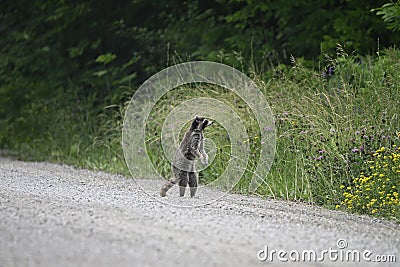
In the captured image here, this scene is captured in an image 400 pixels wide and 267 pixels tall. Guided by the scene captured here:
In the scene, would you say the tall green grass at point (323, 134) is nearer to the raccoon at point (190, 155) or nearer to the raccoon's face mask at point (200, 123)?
the raccoon at point (190, 155)

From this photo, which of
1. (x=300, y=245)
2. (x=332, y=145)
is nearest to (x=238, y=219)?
(x=300, y=245)

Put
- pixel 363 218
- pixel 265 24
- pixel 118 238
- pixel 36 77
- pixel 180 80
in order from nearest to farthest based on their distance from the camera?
pixel 118 238
pixel 363 218
pixel 180 80
pixel 265 24
pixel 36 77

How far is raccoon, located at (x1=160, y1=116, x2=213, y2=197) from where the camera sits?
8.14 meters

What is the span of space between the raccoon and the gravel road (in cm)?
24

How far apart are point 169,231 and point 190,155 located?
235 cm

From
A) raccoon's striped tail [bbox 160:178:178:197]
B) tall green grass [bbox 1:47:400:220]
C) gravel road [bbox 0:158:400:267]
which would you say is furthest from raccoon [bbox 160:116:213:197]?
tall green grass [bbox 1:47:400:220]

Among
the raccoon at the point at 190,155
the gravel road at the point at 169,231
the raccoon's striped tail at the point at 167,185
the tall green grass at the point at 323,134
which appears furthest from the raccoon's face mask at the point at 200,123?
the tall green grass at the point at 323,134

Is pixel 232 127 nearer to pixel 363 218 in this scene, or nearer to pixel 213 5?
pixel 363 218

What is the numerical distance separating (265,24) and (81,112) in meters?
4.56

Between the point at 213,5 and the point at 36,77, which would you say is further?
the point at 36,77

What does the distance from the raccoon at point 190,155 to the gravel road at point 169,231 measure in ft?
0.80

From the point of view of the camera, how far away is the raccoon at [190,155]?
8.14 m

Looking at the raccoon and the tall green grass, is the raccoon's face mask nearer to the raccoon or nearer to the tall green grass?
the raccoon

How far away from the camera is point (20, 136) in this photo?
1770 centimetres
